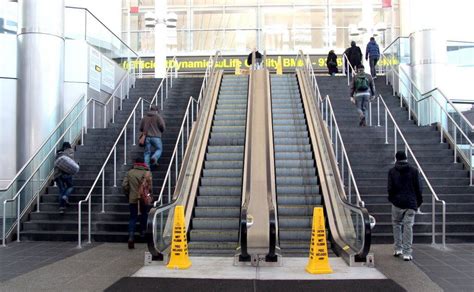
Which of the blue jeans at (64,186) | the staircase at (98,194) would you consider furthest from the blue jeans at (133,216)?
the blue jeans at (64,186)

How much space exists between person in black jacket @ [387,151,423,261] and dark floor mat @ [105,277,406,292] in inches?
63.4

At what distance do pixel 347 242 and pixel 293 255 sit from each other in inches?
→ 33.7

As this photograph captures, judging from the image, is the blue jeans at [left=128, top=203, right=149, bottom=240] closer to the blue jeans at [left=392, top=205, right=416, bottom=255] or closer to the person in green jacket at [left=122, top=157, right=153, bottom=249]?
the person in green jacket at [left=122, top=157, right=153, bottom=249]

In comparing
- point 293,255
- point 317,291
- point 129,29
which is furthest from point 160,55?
point 317,291

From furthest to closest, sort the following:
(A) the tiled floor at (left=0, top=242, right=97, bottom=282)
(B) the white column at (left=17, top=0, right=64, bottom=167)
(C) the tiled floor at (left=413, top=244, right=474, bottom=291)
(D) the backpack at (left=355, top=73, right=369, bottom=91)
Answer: (D) the backpack at (left=355, top=73, right=369, bottom=91) → (B) the white column at (left=17, top=0, right=64, bottom=167) → (A) the tiled floor at (left=0, top=242, right=97, bottom=282) → (C) the tiled floor at (left=413, top=244, right=474, bottom=291)

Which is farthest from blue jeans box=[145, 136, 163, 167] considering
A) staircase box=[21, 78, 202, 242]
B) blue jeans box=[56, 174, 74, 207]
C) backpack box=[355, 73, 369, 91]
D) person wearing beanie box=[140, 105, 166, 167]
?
backpack box=[355, 73, 369, 91]

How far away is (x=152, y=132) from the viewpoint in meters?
11.2

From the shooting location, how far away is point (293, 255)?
7980mm

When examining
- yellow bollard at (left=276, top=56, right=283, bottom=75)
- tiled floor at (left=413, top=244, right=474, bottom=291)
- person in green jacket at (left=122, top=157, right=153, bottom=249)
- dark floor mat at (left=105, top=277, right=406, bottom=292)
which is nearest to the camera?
dark floor mat at (left=105, top=277, right=406, bottom=292)

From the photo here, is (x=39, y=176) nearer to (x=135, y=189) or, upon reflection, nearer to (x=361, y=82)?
(x=135, y=189)

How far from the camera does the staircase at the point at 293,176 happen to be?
880 cm

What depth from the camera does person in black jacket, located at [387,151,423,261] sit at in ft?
25.1

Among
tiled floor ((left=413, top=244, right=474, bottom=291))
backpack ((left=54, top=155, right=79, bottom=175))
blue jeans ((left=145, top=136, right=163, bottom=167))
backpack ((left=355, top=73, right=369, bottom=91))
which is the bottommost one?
tiled floor ((left=413, top=244, right=474, bottom=291))

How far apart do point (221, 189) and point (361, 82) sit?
543 cm
